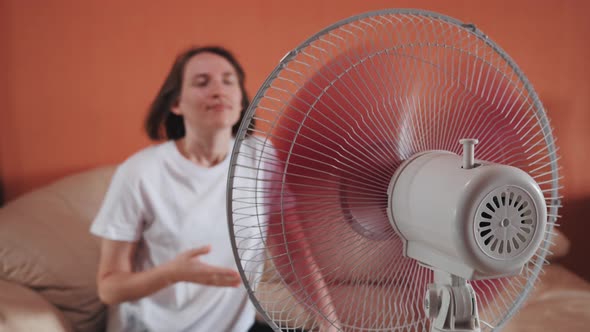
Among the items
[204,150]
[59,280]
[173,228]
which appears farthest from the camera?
[59,280]

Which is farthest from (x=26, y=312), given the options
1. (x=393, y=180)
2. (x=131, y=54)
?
(x=131, y=54)

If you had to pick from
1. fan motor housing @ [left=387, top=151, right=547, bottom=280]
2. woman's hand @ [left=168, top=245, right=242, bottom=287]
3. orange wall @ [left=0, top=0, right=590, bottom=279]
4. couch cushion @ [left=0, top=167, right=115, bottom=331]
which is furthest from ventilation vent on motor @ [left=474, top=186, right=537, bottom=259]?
orange wall @ [left=0, top=0, right=590, bottom=279]

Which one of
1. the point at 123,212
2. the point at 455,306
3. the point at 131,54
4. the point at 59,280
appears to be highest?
the point at 131,54

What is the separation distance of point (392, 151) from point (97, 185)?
1.67 meters

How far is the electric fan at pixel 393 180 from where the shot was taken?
1.69 feet

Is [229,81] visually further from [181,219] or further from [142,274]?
[142,274]

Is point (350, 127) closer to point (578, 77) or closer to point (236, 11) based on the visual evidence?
point (236, 11)

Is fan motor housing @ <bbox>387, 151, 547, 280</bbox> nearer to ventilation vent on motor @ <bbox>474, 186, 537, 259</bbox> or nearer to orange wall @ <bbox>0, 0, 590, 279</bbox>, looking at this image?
ventilation vent on motor @ <bbox>474, 186, 537, 259</bbox>

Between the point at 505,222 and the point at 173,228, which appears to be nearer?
the point at 505,222

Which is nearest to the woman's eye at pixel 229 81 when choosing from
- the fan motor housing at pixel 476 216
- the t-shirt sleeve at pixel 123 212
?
the t-shirt sleeve at pixel 123 212

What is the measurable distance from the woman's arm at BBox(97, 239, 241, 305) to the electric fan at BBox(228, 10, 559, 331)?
16.6 inches

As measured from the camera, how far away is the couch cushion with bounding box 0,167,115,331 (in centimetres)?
151

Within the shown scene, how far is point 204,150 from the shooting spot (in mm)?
1388

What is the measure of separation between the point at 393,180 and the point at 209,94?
2.60ft
